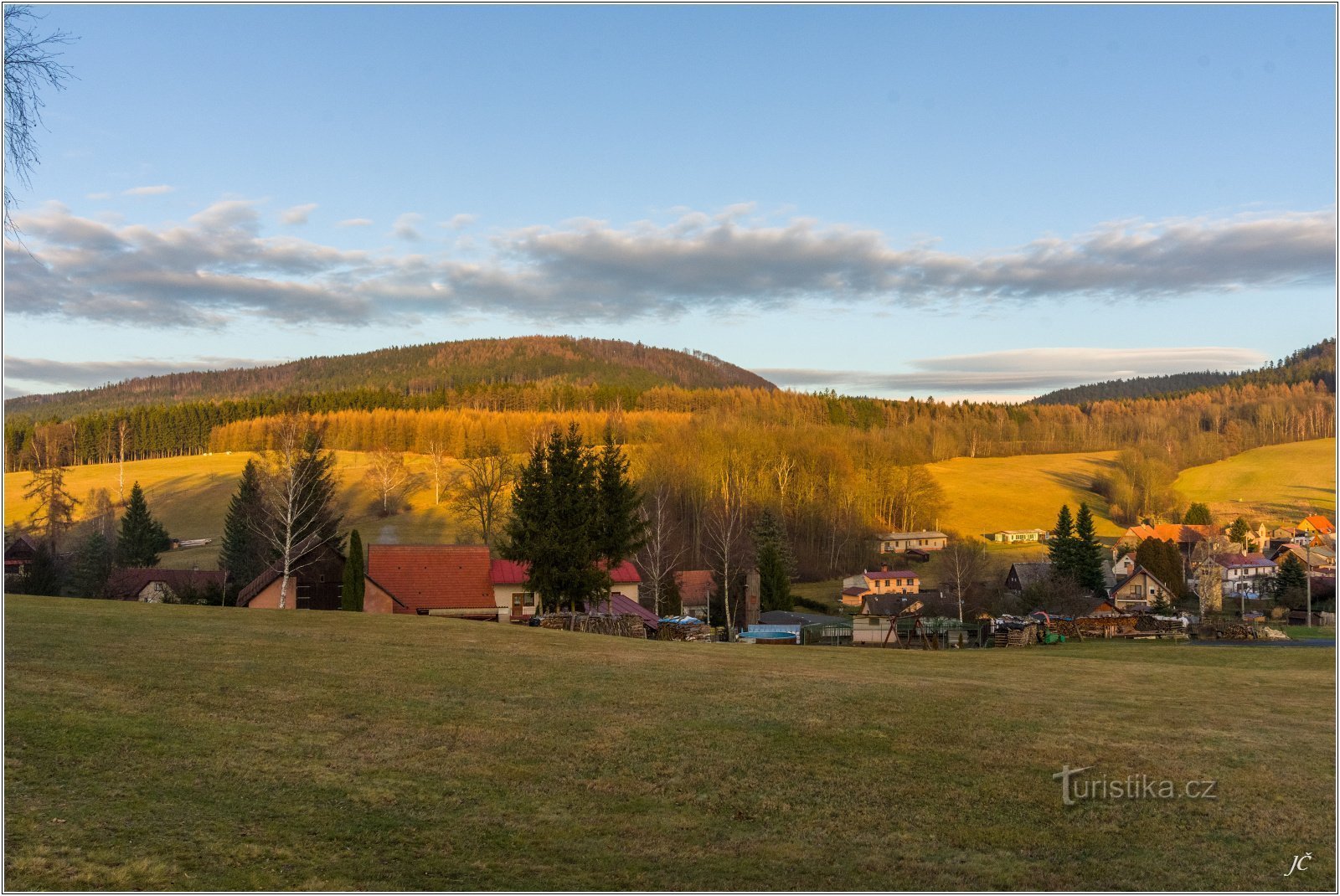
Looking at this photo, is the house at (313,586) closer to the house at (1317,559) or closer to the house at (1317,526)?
the house at (1317,559)

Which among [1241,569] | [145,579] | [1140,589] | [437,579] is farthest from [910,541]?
[145,579]

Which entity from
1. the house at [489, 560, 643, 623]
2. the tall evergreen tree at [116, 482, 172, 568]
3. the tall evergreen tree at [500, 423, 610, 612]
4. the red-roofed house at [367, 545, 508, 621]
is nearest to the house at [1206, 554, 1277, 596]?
the house at [489, 560, 643, 623]

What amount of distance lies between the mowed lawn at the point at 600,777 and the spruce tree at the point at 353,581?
1960 centimetres

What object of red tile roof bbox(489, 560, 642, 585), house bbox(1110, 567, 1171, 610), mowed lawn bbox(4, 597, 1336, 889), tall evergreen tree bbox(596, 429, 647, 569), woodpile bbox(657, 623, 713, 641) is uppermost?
tall evergreen tree bbox(596, 429, 647, 569)

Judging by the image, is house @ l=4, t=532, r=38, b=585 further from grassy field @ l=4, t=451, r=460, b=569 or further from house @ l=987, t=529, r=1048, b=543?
house @ l=987, t=529, r=1048, b=543

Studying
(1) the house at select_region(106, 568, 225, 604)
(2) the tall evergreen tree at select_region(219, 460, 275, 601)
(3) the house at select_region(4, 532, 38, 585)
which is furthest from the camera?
(2) the tall evergreen tree at select_region(219, 460, 275, 601)

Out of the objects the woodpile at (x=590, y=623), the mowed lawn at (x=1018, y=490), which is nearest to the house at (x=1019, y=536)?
the mowed lawn at (x=1018, y=490)

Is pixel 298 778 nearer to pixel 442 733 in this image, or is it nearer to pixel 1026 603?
pixel 442 733

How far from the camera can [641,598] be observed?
206ft

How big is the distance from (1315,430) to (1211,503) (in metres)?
19.2

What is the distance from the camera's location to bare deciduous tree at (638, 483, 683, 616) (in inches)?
2226

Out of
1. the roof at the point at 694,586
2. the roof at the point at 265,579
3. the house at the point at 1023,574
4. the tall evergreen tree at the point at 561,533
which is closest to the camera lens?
the tall evergreen tree at the point at 561,533

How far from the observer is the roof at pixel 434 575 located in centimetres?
4459

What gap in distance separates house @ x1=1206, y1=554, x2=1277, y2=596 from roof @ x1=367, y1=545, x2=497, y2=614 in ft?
224
